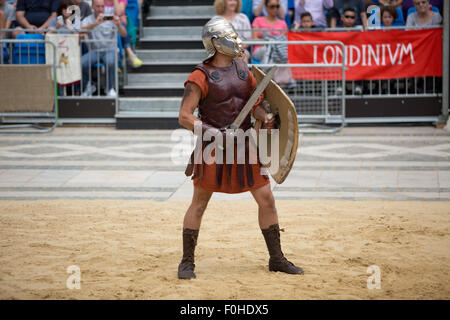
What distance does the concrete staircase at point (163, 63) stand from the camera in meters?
14.2

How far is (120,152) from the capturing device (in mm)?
11734

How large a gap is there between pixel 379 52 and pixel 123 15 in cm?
497

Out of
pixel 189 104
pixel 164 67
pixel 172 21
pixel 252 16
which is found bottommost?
pixel 164 67

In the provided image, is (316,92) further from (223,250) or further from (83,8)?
(223,250)

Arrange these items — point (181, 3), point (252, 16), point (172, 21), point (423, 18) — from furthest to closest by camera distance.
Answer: point (181, 3) → point (172, 21) → point (252, 16) → point (423, 18)

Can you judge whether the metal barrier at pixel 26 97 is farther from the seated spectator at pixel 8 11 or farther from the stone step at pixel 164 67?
the stone step at pixel 164 67

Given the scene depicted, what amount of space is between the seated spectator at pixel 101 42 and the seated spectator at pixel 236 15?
1961 millimetres

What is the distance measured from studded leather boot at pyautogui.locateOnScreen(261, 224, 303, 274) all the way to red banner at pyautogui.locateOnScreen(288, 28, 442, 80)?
8011 millimetres

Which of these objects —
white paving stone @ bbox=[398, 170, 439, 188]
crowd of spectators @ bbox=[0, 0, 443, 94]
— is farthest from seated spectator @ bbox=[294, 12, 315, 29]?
white paving stone @ bbox=[398, 170, 439, 188]

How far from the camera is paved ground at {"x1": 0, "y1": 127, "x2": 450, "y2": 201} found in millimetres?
8984

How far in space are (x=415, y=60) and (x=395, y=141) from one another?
199 cm

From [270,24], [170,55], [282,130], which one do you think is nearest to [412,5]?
[270,24]

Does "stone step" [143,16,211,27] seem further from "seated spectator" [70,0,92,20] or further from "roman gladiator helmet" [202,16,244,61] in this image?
"roman gladiator helmet" [202,16,244,61]

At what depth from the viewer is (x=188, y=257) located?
5730 mm
